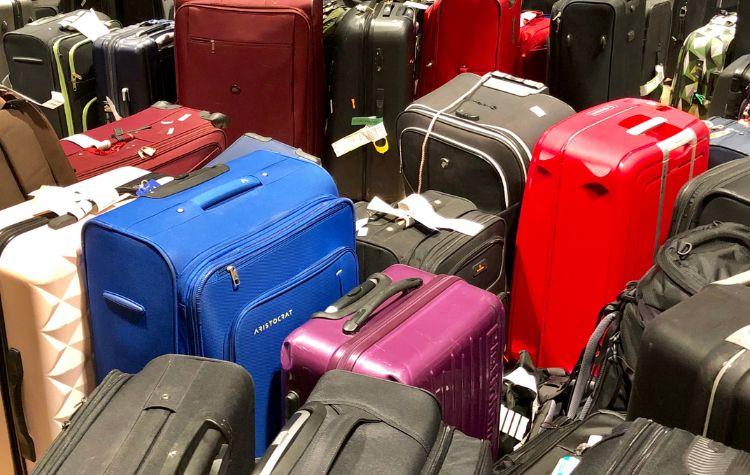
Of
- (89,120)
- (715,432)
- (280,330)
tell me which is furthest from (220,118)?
(715,432)

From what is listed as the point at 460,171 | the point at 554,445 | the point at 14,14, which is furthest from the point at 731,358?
the point at 14,14

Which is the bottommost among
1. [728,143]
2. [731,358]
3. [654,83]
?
[654,83]

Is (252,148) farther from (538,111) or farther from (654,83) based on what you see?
(654,83)

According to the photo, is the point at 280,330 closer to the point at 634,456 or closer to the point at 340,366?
the point at 340,366

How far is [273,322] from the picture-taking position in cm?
182

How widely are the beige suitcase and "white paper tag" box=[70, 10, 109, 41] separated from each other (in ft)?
5.81

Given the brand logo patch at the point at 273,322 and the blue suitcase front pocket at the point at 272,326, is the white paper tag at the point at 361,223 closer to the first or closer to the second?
the blue suitcase front pocket at the point at 272,326

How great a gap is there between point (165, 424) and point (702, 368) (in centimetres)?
95

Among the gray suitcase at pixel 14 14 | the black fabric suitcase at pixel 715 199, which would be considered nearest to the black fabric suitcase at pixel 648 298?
the black fabric suitcase at pixel 715 199

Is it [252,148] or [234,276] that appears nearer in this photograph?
[234,276]

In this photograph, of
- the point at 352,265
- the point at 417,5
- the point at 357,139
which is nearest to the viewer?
the point at 352,265

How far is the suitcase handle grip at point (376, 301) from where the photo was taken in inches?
68.4

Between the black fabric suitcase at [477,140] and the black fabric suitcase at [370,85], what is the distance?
1.83ft

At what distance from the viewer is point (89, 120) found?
11.7 ft
